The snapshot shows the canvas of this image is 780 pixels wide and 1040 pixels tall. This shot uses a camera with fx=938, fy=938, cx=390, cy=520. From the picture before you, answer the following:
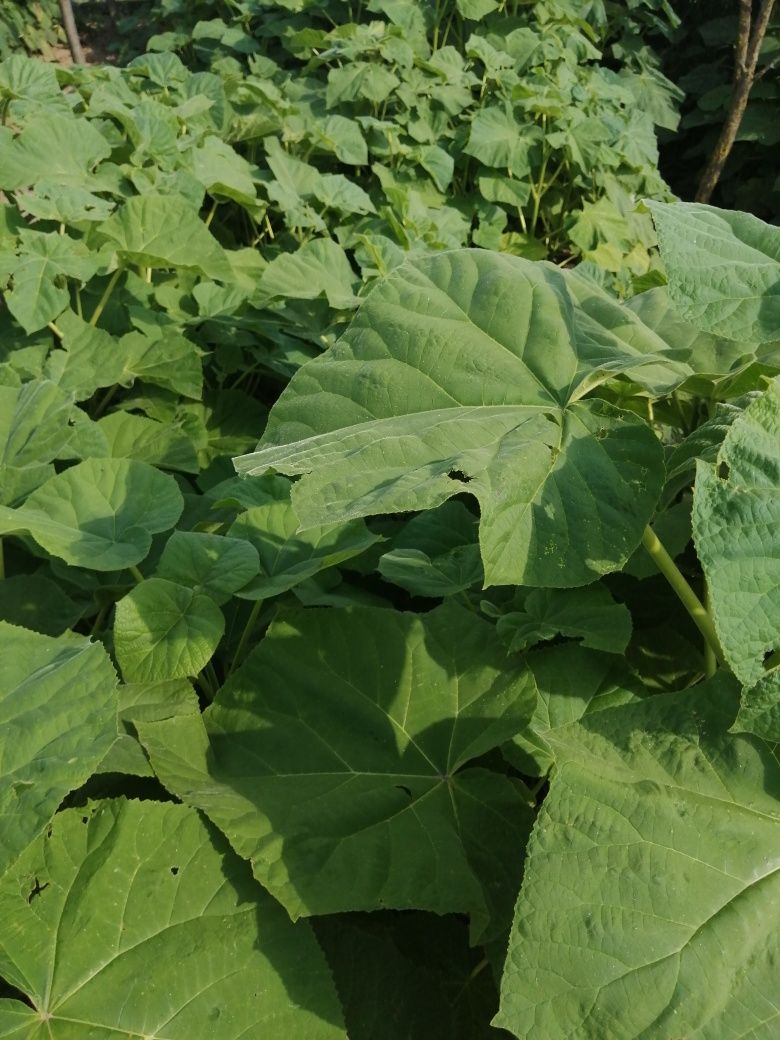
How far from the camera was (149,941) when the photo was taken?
1.10 metres

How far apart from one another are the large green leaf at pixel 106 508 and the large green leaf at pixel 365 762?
33cm

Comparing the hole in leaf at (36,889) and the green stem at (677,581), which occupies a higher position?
the green stem at (677,581)

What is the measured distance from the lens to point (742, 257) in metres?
1.17

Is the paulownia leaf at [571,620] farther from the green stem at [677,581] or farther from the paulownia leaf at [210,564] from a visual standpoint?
the paulownia leaf at [210,564]

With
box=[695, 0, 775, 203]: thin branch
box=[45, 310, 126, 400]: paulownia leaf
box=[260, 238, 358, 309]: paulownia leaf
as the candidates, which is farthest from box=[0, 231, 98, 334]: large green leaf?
box=[695, 0, 775, 203]: thin branch

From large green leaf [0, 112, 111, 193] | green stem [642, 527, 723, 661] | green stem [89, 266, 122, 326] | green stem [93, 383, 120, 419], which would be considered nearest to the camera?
green stem [642, 527, 723, 661]

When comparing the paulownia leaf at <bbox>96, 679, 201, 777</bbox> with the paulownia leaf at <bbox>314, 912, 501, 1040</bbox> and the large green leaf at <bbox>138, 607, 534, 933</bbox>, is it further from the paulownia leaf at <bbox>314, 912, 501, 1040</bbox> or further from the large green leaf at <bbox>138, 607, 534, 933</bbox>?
the paulownia leaf at <bbox>314, 912, 501, 1040</bbox>

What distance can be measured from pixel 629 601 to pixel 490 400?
49cm

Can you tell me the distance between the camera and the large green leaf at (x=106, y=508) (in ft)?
5.06

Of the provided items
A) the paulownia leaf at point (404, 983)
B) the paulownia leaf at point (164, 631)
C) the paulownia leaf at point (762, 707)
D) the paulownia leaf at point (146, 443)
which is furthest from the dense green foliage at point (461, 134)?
the paulownia leaf at point (762, 707)

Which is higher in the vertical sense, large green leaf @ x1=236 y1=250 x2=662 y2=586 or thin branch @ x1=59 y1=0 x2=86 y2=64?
large green leaf @ x1=236 y1=250 x2=662 y2=586

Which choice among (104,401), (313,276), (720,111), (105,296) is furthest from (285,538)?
(720,111)

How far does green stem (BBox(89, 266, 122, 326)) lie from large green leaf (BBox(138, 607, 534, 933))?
1528 mm

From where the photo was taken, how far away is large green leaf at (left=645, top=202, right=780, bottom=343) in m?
1.12
